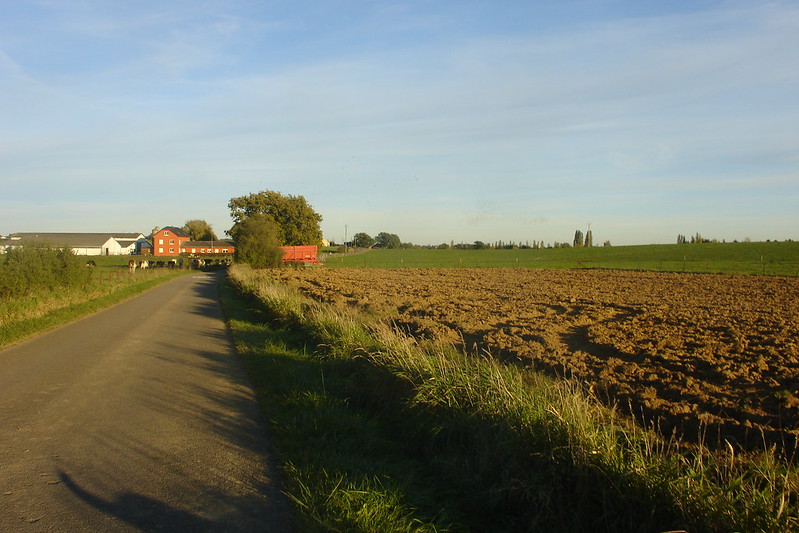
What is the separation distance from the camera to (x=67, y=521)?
4.07 m

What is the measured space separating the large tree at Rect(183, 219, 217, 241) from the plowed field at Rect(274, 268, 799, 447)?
134 metres

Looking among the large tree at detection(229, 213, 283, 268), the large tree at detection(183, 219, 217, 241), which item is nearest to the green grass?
the large tree at detection(229, 213, 283, 268)

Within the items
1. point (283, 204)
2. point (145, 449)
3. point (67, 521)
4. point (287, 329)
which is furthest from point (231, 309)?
point (283, 204)

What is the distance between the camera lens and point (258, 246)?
4628 centimetres

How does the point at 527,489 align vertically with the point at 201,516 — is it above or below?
above

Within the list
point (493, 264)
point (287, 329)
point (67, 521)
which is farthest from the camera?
point (493, 264)

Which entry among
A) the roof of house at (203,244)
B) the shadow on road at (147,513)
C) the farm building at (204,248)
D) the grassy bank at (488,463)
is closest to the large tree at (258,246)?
the grassy bank at (488,463)

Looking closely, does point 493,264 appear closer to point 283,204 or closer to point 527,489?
point 283,204

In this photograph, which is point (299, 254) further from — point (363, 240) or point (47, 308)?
point (363, 240)

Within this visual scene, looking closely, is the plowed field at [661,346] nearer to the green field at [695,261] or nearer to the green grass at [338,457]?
the green grass at [338,457]

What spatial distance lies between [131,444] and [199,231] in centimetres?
14767

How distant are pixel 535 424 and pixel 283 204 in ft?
247

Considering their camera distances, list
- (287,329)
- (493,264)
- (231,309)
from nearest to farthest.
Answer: (287,329) < (231,309) < (493,264)

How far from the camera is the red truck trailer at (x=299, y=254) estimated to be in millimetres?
54938
